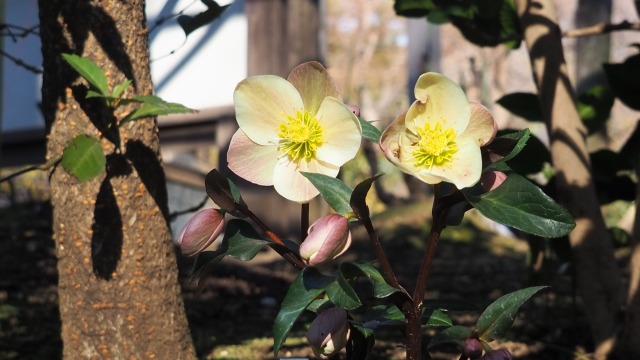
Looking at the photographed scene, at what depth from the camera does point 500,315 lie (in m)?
0.87

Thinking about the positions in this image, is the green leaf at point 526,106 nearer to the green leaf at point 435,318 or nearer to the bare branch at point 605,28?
the bare branch at point 605,28

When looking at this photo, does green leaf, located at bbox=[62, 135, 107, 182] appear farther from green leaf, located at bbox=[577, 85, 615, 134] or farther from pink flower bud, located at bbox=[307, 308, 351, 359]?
green leaf, located at bbox=[577, 85, 615, 134]

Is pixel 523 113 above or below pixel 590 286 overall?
above

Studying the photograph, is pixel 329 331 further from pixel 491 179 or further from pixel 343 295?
pixel 491 179

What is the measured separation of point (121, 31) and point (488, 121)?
0.67 m

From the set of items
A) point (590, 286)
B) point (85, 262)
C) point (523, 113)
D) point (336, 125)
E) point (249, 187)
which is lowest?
point (249, 187)

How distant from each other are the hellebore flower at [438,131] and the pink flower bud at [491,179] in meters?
0.03

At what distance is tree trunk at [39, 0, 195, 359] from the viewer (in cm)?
126

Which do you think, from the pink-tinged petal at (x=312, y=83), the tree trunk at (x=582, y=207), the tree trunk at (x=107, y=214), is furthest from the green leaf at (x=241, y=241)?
the tree trunk at (x=582, y=207)

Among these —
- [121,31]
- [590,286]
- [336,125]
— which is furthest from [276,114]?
[590,286]

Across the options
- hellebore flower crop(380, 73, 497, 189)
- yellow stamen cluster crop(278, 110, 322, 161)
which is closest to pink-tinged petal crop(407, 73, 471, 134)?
hellebore flower crop(380, 73, 497, 189)

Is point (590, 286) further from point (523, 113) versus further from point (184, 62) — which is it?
point (184, 62)

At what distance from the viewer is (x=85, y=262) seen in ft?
4.14

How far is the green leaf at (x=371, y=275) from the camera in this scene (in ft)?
2.66
